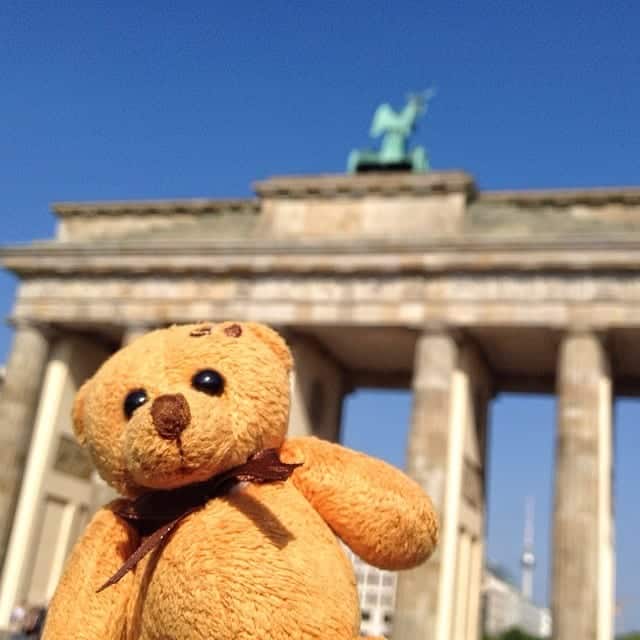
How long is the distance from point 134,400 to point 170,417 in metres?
0.45

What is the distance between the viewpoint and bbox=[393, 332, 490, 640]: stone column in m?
19.3

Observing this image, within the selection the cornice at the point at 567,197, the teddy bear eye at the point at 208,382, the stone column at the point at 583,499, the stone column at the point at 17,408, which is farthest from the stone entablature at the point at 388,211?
the teddy bear eye at the point at 208,382

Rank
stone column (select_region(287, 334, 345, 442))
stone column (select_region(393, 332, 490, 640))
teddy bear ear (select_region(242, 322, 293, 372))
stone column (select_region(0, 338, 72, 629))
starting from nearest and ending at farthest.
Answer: teddy bear ear (select_region(242, 322, 293, 372))
stone column (select_region(393, 332, 490, 640))
stone column (select_region(287, 334, 345, 442))
stone column (select_region(0, 338, 72, 629))

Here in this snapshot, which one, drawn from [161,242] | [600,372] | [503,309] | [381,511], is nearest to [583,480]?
[600,372]

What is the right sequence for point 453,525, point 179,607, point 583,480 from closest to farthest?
point 179,607, point 583,480, point 453,525

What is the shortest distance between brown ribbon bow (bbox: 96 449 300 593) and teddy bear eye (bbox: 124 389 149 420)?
1.40 feet

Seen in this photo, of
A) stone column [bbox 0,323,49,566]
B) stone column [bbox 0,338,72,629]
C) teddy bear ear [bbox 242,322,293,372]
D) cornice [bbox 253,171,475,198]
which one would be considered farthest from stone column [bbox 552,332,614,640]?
teddy bear ear [bbox 242,322,293,372]

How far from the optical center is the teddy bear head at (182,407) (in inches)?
143

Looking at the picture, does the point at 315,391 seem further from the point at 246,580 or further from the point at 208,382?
the point at 246,580

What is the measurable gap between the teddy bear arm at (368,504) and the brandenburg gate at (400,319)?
610 inches

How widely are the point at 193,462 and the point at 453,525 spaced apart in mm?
17858

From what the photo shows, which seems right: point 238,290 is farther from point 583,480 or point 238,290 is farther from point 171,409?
point 171,409

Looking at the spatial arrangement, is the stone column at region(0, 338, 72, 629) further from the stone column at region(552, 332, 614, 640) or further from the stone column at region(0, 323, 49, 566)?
the stone column at region(552, 332, 614, 640)

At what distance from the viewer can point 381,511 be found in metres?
4.19
